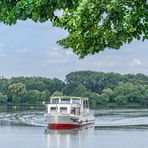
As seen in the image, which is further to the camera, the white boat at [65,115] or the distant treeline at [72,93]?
the distant treeline at [72,93]

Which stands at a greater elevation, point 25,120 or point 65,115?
point 65,115

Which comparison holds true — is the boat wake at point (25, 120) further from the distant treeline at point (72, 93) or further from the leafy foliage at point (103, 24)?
the distant treeline at point (72, 93)

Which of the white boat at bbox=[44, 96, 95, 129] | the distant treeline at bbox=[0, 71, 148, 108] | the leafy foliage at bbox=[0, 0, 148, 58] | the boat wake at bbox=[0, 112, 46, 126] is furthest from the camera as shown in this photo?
the distant treeline at bbox=[0, 71, 148, 108]

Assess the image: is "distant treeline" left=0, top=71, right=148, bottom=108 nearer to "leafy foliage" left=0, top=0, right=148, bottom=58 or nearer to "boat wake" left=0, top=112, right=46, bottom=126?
"boat wake" left=0, top=112, right=46, bottom=126

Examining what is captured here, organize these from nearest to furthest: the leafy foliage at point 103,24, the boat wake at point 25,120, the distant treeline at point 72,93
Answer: the leafy foliage at point 103,24, the boat wake at point 25,120, the distant treeline at point 72,93

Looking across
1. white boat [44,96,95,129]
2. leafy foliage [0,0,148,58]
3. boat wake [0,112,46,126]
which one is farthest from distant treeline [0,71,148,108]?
leafy foliage [0,0,148,58]

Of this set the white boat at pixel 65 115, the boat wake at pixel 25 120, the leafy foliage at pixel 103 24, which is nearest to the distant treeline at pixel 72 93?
the boat wake at pixel 25 120

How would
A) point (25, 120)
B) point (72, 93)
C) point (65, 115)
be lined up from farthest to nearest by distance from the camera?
1. point (72, 93)
2. point (25, 120)
3. point (65, 115)

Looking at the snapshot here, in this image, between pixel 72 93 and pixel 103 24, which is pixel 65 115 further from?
pixel 72 93

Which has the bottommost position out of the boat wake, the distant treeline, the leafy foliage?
the boat wake

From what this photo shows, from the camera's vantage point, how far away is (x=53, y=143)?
169 ft

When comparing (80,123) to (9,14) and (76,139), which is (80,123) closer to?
(76,139)

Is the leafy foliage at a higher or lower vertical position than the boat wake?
higher

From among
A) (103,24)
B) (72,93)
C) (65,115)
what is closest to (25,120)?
(65,115)
